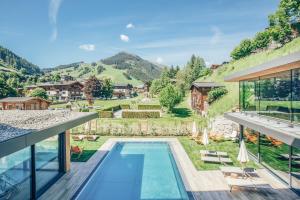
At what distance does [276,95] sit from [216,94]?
2704 centimetres

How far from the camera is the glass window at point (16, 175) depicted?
999 cm

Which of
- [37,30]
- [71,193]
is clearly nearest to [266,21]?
[37,30]

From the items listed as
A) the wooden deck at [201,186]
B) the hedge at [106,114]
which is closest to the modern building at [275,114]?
the wooden deck at [201,186]

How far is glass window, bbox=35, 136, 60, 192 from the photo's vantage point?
12.4 m

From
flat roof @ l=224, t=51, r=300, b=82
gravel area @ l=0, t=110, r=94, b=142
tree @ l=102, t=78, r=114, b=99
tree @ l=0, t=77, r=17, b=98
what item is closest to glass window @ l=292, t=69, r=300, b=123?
flat roof @ l=224, t=51, r=300, b=82

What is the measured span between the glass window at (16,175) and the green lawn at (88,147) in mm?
7252

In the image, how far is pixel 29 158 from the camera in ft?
36.8

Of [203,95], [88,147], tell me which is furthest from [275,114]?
[203,95]

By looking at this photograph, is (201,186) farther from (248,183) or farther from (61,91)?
(61,91)

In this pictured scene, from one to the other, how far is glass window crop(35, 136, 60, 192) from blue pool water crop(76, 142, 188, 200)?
74.1 inches

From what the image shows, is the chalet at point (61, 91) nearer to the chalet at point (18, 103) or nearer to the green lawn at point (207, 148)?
the chalet at point (18, 103)

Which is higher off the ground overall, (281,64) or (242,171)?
(281,64)

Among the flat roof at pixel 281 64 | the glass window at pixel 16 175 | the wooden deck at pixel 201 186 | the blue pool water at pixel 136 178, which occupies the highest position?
the flat roof at pixel 281 64

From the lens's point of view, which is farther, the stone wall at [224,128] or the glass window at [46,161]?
the stone wall at [224,128]
